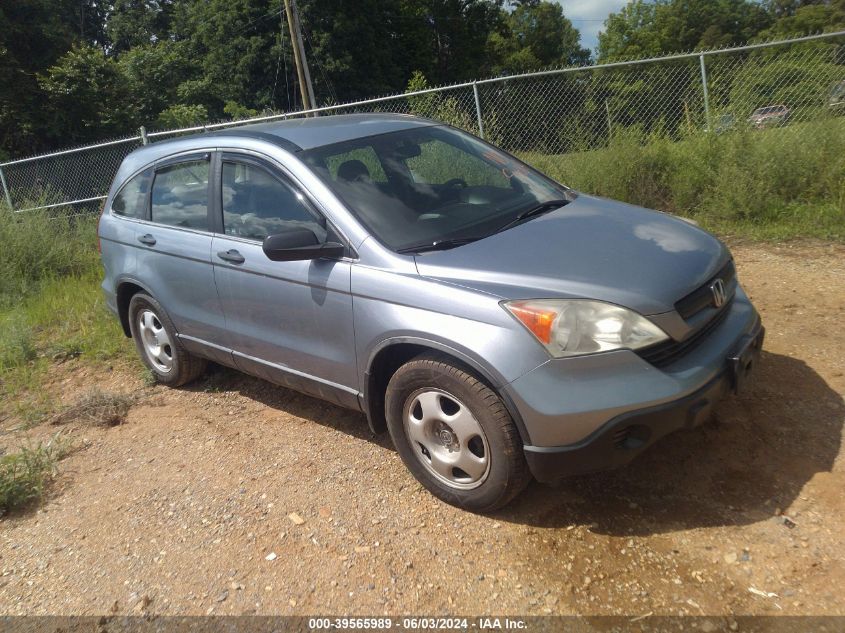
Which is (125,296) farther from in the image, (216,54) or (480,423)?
(216,54)

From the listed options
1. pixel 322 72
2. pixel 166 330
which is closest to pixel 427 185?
pixel 166 330

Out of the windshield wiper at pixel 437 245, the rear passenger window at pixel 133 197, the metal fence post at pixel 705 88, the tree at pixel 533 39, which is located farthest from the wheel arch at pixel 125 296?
the tree at pixel 533 39

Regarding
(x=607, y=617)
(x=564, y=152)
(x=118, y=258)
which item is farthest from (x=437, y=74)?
(x=607, y=617)

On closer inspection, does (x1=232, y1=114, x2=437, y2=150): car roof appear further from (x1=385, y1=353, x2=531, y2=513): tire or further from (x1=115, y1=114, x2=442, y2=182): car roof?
(x1=385, y1=353, x2=531, y2=513): tire

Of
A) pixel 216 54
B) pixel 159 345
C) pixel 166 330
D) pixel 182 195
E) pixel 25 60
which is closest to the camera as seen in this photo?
pixel 182 195

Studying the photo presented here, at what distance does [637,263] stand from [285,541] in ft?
6.72

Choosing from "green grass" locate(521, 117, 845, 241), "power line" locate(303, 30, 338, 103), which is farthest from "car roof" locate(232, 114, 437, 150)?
"power line" locate(303, 30, 338, 103)

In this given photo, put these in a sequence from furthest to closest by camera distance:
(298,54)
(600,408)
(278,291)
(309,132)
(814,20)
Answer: (814,20) → (298,54) → (309,132) → (278,291) → (600,408)

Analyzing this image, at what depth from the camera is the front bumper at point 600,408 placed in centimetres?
280

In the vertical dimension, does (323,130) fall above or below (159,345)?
above

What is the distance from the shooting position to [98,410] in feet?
16.4

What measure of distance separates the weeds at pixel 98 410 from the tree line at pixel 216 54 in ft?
57.0

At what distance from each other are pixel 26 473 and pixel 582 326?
3298 millimetres

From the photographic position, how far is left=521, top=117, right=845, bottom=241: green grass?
6.97 m
